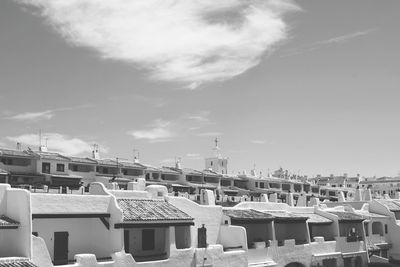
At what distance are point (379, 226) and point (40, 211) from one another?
132 ft

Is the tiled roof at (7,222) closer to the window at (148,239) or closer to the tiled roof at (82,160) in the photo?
the window at (148,239)

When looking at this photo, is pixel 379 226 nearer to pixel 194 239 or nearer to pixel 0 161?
pixel 194 239

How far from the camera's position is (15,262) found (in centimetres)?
2489

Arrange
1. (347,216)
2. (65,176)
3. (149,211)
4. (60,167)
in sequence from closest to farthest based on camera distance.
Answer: (149,211), (347,216), (65,176), (60,167)

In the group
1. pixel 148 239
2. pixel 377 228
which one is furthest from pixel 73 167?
pixel 377 228

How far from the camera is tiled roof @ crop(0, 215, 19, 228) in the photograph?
25531 millimetres

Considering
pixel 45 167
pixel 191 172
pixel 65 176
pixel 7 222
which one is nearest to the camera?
pixel 7 222

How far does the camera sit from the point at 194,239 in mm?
36062

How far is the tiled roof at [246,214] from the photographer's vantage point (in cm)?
3934

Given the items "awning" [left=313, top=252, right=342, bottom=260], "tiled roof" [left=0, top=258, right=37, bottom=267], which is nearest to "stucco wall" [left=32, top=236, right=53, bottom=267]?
"tiled roof" [left=0, top=258, right=37, bottom=267]

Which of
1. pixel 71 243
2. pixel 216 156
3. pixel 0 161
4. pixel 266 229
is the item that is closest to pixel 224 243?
pixel 266 229

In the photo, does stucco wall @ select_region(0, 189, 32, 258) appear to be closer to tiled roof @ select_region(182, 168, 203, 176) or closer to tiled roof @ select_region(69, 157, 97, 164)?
tiled roof @ select_region(69, 157, 97, 164)

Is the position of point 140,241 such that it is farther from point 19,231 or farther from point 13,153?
point 13,153

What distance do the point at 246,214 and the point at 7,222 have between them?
19.6 m
